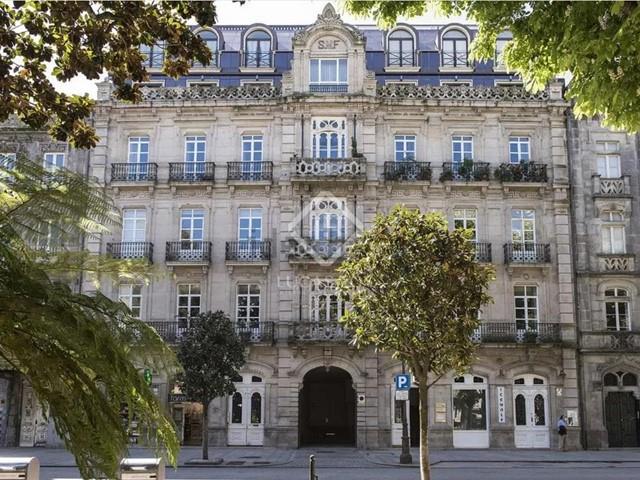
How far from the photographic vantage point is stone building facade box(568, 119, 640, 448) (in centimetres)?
3334

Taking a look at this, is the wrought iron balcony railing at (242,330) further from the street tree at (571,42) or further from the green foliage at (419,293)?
the street tree at (571,42)

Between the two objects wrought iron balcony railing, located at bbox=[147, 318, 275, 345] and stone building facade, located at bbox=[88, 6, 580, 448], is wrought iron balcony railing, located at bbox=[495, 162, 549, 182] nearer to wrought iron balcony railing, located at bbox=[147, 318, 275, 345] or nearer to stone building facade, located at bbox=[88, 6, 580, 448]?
stone building facade, located at bbox=[88, 6, 580, 448]

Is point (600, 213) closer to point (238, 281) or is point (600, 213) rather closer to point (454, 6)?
point (238, 281)

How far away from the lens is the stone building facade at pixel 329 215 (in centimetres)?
3322

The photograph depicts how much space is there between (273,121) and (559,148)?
1350 cm

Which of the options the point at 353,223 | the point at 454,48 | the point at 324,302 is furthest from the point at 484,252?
the point at 454,48

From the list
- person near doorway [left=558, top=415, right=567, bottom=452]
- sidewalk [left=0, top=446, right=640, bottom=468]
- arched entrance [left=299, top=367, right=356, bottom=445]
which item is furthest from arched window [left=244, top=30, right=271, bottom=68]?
person near doorway [left=558, top=415, right=567, bottom=452]

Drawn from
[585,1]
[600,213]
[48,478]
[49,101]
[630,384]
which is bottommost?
[48,478]

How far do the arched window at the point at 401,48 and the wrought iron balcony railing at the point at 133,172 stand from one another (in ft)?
44.8

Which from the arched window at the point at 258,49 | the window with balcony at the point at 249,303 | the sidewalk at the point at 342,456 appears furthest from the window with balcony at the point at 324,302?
the arched window at the point at 258,49

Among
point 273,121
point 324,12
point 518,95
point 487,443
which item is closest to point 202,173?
point 273,121

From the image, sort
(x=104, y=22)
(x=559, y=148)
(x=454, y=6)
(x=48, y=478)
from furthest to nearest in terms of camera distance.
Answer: (x=559, y=148)
(x=48, y=478)
(x=454, y=6)
(x=104, y=22)

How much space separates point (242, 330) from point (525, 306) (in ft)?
42.2

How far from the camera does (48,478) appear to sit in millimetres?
22172
